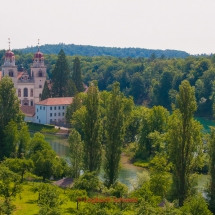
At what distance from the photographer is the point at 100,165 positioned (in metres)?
35.9

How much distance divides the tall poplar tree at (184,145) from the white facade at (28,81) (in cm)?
5256

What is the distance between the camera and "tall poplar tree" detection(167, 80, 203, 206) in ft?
99.6

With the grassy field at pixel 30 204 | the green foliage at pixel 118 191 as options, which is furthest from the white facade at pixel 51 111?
the green foliage at pixel 118 191

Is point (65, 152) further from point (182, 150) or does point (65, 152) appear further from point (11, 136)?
point (182, 150)

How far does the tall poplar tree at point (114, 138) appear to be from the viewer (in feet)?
114

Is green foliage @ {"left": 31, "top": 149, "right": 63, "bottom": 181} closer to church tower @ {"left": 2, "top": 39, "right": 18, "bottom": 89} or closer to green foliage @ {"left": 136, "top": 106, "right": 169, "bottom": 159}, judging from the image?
green foliage @ {"left": 136, "top": 106, "right": 169, "bottom": 159}

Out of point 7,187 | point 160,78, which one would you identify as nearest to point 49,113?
point 160,78

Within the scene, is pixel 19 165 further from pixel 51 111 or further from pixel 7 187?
pixel 51 111

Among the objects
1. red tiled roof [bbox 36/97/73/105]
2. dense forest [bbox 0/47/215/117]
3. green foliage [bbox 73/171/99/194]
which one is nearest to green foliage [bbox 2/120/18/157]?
green foliage [bbox 73/171/99/194]

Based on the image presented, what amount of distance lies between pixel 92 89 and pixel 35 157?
23.1 ft

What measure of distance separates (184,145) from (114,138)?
641 cm

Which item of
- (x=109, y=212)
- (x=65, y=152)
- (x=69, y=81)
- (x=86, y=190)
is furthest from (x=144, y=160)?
(x=69, y=81)

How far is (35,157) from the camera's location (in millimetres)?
38406

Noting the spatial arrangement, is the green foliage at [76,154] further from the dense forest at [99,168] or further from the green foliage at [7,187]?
the green foliage at [7,187]
